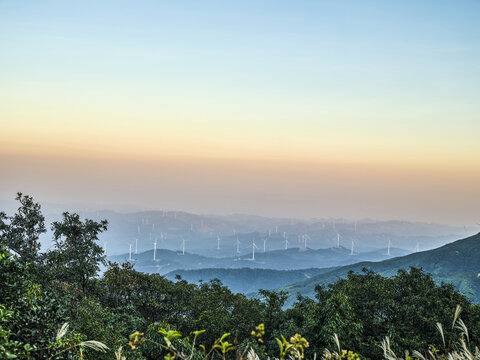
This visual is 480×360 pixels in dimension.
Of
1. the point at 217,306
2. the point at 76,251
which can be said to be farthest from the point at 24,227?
the point at 217,306

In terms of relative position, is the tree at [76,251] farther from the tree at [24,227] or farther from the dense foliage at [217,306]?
the tree at [24,227]

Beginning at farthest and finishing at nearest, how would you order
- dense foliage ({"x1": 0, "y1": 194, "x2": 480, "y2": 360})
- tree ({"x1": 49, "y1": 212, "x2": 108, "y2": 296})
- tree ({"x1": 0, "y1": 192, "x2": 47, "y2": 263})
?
tree ({"x1": 0, "y1": 192, "x2": 47, "y2": 263}), tree ({"x1": 49, "y1": 212, "x2": 108, "y2": 296}), dense foliage ({"x1": 0, "y1": 194, "x2": 480, "y2": 360})

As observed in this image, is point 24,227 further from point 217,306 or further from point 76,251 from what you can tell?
point 217,306

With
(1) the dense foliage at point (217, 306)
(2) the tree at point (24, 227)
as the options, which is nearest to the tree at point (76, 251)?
(1) the dense foliage at point (217, 306)

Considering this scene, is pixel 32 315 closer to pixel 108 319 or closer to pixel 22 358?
pixel 22 358

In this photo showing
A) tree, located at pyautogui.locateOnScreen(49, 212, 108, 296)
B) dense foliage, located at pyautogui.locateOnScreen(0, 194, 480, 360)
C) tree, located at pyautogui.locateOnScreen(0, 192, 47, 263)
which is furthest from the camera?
tree, located at pyautogui.locateOnScreen(0, 192, 47, 263)

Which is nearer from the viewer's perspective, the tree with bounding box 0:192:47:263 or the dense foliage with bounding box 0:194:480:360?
the dense foliage with bounding box 0:194:480:360

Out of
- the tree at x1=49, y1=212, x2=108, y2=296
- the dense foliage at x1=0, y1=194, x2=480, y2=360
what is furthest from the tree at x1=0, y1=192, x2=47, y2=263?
the tree at x1=49, y1=212, x2=108, y2=296

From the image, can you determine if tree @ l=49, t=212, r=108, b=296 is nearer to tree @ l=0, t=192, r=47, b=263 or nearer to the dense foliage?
the dense foliage
